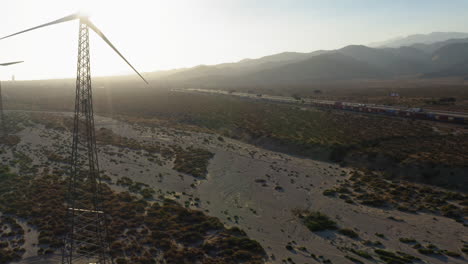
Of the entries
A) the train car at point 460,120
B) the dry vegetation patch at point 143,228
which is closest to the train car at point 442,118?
the train car at point 460,120

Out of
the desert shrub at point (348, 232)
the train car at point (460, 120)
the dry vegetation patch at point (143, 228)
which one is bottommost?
the desert shrub at point (348, 232)

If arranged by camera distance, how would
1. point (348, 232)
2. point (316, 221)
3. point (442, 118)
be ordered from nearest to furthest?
point (348, 232), point (316, 221), point (442, 118)

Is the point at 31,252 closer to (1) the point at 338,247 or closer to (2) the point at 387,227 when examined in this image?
(1) the point at 338,247

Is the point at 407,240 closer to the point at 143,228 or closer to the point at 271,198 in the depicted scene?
the point at 271,198

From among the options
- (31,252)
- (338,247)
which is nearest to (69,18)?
(31,252)

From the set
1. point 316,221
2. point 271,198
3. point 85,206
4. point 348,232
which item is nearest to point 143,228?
point 85,206

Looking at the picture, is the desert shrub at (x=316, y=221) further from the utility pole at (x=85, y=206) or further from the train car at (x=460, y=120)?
the train car at (x=460, y=120)

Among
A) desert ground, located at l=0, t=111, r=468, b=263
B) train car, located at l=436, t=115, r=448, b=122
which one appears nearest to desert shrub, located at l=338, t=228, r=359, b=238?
desert ground, located at l=0, t=111, r=468, b=263

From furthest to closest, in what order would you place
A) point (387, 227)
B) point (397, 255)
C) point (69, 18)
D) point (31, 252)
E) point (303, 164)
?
point (303, 164) < point (387, 227) < point (397, 255) < point (31, 252) < point (69, 18)

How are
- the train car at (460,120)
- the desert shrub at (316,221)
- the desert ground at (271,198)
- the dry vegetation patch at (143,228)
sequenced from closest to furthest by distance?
the dry vegetation patch at (143,228) → the desert ground at (271,198) → the desert shrub at (316,221) → the train car at (460,120)

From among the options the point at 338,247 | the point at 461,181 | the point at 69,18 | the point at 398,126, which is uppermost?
the point at 69,18

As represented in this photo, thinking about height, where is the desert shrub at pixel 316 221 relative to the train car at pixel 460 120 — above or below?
below
